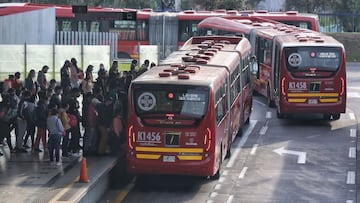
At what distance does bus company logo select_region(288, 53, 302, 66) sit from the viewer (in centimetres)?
2886

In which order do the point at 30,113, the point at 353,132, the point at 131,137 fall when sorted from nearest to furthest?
1. the point at 131,137
2. the point at 30,113
3. the point at 353,132

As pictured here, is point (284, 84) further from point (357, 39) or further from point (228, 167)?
point (357, 39)

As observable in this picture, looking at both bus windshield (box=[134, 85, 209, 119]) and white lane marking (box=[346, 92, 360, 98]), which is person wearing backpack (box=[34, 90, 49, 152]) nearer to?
bus windshield (box=[134, 85, 209, 119])

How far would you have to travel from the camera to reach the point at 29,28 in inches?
1505

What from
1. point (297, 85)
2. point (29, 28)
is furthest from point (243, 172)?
point (29, 28)

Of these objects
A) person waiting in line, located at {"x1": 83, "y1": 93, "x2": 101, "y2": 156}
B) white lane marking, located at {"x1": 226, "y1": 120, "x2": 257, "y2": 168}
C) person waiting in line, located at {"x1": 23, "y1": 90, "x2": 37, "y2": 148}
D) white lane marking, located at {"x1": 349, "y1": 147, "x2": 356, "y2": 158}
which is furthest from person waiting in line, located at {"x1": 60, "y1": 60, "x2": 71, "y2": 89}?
white lane marking, located at {"x1": 349, "y1": 147, "x2": 356, "y2": 158}

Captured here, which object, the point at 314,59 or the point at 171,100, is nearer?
the point at 171,100

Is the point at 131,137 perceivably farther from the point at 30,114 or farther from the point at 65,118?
the point at 30,114

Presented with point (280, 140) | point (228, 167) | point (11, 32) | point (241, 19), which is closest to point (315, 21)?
point (241, 19)

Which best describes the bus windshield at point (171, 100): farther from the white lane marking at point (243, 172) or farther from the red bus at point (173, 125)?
the white lane marking at point (243, 172)

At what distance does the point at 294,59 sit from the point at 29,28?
13670 millimetres

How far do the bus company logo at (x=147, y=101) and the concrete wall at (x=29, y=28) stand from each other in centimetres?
1581

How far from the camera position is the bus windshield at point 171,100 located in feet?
63.5

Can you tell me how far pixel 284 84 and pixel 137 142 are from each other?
10.5 meters
